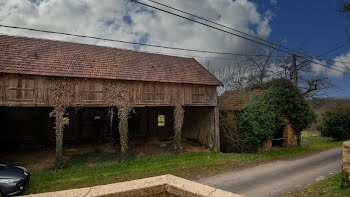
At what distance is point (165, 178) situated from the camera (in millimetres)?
3947

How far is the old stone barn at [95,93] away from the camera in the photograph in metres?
12.8

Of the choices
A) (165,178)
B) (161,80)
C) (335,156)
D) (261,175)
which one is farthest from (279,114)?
(165,178)

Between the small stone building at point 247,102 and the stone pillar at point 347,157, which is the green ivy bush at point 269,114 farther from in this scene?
the stone pillar at point 347,157

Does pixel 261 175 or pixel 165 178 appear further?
pixel 261 175

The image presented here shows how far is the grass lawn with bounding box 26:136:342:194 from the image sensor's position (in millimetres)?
10540

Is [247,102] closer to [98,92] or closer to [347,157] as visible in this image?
[347,157]

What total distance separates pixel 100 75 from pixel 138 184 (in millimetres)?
12008

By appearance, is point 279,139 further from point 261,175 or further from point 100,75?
point 100,75

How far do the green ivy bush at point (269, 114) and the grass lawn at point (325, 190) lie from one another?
8210 mm

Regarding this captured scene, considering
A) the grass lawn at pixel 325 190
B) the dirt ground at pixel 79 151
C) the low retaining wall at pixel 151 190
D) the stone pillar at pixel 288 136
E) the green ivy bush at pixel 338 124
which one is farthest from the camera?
the green ivy bush at pixel 338 124

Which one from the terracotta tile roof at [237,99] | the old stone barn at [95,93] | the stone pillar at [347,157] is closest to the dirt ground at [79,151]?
the old stone barn at [95,93]

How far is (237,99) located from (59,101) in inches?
602

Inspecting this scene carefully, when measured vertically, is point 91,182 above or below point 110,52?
below

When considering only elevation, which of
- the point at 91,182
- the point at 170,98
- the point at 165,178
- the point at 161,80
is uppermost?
the point at 161,80
